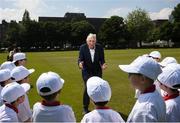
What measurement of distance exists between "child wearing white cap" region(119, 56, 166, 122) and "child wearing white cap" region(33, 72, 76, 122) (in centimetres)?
119

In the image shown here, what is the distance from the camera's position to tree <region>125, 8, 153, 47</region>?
5059 inches

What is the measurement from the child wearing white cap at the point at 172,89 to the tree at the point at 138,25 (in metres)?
123

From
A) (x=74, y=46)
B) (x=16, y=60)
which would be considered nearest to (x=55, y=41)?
(x=74, y=46)

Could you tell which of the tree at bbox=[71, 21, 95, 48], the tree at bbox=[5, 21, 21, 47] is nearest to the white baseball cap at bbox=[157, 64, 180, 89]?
the tree at bbox=[5, 21, 21, 47]

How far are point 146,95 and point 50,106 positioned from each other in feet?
5.16

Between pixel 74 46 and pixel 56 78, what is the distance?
402 ft

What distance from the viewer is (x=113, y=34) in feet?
407

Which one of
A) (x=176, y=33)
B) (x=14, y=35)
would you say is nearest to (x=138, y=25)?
(x=176, y=33)

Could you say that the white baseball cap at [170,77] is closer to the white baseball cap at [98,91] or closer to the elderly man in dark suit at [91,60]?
the white baseball cap at [98,91]

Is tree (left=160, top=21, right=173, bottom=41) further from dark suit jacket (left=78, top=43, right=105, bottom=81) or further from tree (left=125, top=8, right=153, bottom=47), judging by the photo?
dark suit jacket (left=78, top=43, right=105, bottom=81)

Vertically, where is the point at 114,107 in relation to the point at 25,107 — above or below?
below

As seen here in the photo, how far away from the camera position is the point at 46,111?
5.54 metres

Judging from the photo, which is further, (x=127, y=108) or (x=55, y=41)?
(x=55, y=41)

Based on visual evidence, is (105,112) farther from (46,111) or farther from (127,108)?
(127,108)
